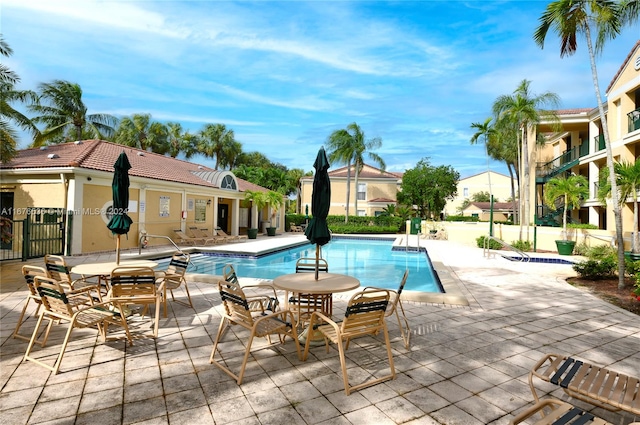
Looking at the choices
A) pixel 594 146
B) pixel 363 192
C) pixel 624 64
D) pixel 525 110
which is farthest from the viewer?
pixel 363 192

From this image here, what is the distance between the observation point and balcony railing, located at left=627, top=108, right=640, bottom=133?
1580 centimetres

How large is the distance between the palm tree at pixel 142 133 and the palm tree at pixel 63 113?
7536 millimetres

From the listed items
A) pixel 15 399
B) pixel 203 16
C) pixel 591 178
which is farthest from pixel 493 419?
pixel 591 178

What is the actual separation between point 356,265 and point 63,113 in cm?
2753

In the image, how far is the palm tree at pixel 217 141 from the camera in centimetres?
4094

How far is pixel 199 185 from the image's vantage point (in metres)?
19.1

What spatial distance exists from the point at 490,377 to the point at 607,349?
7.07 feet

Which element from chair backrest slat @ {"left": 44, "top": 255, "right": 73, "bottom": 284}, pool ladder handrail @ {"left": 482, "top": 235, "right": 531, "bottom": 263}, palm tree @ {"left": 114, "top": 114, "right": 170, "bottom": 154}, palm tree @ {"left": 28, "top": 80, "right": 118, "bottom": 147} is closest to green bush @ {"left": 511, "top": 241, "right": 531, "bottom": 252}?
pool ladder handrail @ {"left": 482, "top": 235, "right": 531, "bottom": 263}

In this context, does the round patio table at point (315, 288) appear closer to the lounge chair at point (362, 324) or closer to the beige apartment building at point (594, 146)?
the lounge chair at point (362, 324)

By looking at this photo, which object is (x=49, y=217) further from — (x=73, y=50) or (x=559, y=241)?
(x=559, y=241)

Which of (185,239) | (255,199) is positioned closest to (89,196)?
(185,239)

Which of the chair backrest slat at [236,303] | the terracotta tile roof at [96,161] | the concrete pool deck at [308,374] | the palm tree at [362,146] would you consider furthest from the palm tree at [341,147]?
the chair backrest slat at [236,303]

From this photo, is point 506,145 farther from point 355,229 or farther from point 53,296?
point 53,296

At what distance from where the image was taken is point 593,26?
30.2 feet
